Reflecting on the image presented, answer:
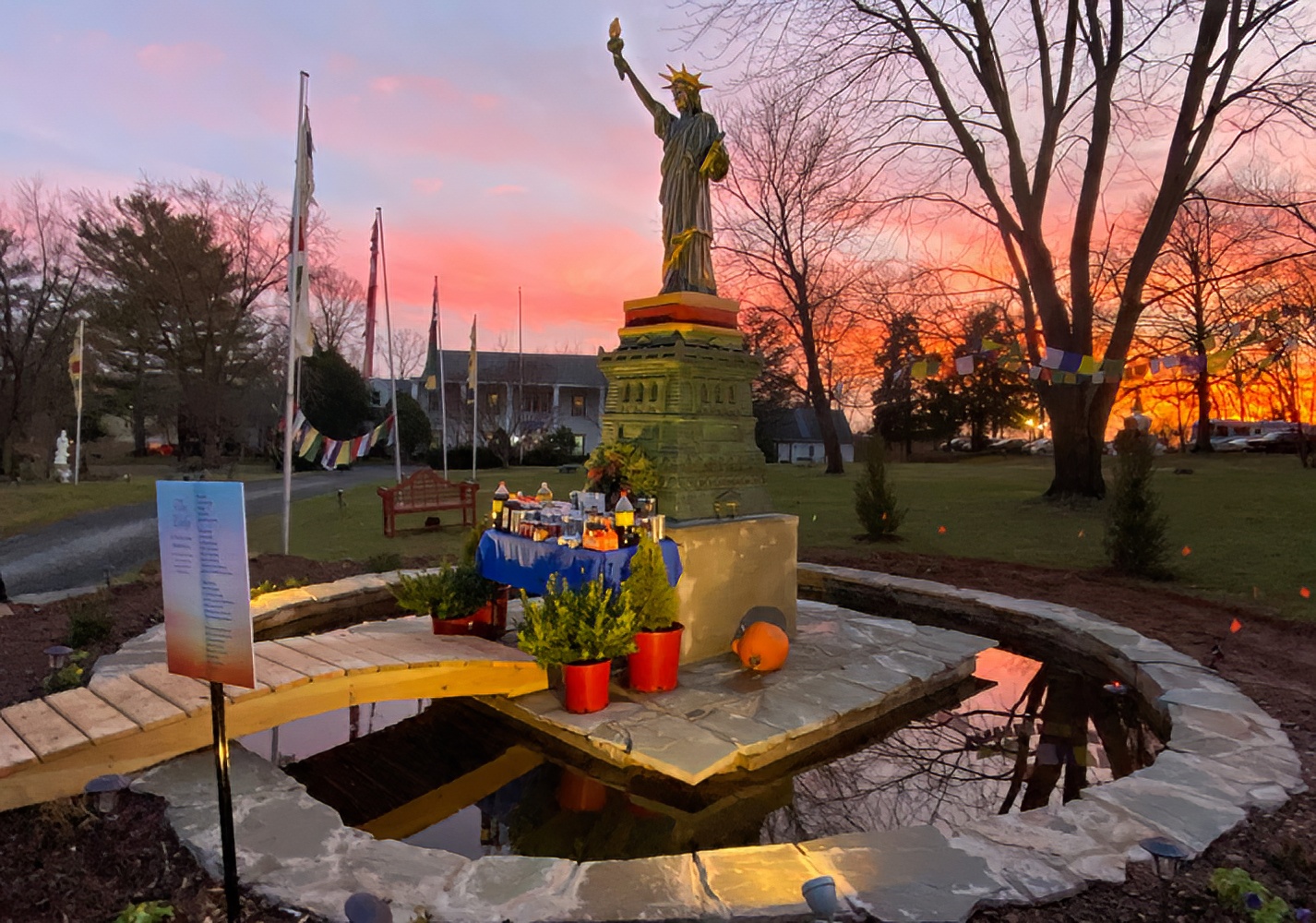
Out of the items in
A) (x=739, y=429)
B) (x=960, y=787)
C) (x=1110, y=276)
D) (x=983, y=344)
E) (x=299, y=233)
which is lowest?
(x=960, y=787)

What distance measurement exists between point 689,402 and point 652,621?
2.21m

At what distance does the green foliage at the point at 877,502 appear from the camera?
45.2 feet

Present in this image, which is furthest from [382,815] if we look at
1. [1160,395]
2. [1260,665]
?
[1160,395]

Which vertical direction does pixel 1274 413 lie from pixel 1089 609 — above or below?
above

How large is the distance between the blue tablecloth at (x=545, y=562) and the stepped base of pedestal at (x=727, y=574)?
349 millimetres

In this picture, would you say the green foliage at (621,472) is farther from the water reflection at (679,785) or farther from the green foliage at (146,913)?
the green foliage at (146,913)

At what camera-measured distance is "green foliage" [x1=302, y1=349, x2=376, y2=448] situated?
36.3 meters

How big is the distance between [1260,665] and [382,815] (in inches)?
300

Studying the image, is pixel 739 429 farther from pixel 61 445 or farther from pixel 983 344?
pixel 61 445

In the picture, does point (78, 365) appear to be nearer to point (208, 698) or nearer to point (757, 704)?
point (208, 698)

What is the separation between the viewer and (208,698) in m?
4.41

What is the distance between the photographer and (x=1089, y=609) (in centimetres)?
865

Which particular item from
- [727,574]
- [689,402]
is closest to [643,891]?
[727,574]

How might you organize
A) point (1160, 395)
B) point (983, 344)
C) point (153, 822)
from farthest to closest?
point (1160, 395)
point (983, 344)
point (153, 822)
